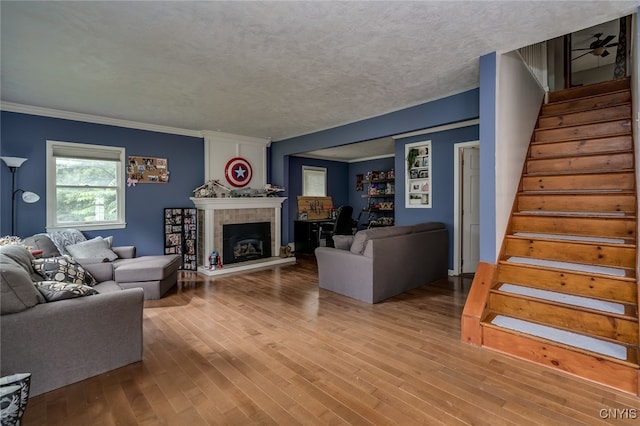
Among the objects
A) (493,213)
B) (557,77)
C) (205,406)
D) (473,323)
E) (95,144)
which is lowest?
(205,406)

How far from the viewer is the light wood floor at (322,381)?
69.9 inches

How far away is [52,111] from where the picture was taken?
428 centimetres

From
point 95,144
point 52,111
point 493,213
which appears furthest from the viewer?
point 95,144

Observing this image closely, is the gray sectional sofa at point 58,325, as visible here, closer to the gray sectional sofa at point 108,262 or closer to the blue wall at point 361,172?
the gray sectional sofa at point 108,262

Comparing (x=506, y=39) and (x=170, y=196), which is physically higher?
(x=506, y=39)

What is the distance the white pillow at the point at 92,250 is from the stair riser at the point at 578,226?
4.80 m

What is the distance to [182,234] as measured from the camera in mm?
5477

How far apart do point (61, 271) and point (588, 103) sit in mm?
6045

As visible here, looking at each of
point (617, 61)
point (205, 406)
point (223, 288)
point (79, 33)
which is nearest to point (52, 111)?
point (79, 33)

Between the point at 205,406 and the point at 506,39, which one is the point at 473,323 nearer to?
the point at 205,406

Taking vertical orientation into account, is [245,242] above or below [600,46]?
below

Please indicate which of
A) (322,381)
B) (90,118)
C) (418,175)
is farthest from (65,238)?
(418,175)

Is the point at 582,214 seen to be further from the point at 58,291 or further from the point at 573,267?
the point at 58,291

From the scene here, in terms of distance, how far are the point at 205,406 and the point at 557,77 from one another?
249 inches
